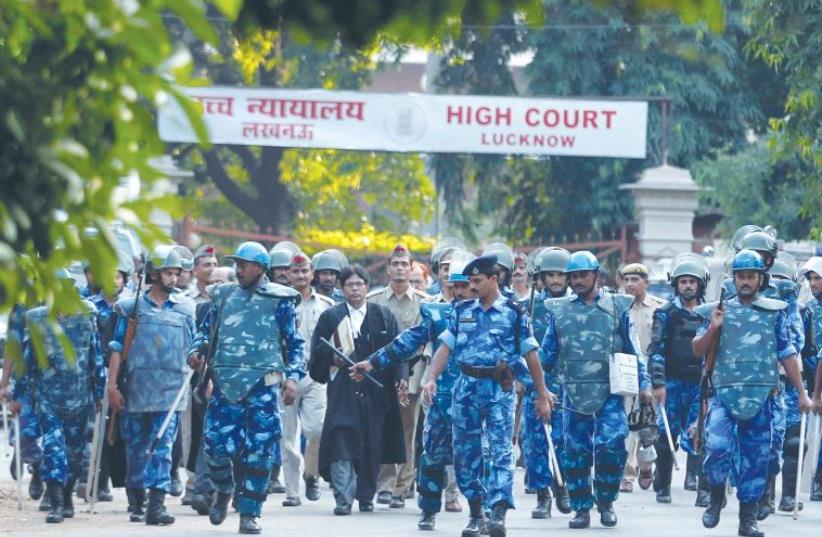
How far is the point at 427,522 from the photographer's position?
44.5 ft

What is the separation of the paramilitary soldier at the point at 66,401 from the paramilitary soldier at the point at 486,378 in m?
2.61

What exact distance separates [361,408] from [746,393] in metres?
3.23

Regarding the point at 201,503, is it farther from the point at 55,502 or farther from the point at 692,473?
the point at 692,473

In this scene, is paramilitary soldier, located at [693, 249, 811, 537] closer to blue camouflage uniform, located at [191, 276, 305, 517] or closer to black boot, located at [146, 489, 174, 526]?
blue camouflage uniform, located at [191, 276, 305, 517]

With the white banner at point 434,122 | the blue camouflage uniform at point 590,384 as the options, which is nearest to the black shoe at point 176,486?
the blue camouflage uniform at point 590,384

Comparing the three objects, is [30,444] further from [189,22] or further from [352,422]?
[189,22]

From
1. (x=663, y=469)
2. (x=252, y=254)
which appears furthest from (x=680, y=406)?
(x=252, y=254)

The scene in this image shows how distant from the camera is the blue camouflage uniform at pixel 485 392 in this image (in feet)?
42.3

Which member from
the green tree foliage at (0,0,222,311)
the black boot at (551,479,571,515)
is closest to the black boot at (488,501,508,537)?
the black boot at (551,479,571,515)

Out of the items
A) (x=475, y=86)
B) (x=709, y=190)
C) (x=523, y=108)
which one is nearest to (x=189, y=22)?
(x=523, y=108)

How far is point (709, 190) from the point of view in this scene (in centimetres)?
3322

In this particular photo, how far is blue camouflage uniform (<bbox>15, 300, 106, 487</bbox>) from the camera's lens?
14016mm

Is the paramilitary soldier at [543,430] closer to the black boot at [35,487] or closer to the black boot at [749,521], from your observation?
the black boot at [749,521]

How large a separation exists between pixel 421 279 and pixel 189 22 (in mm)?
13633
